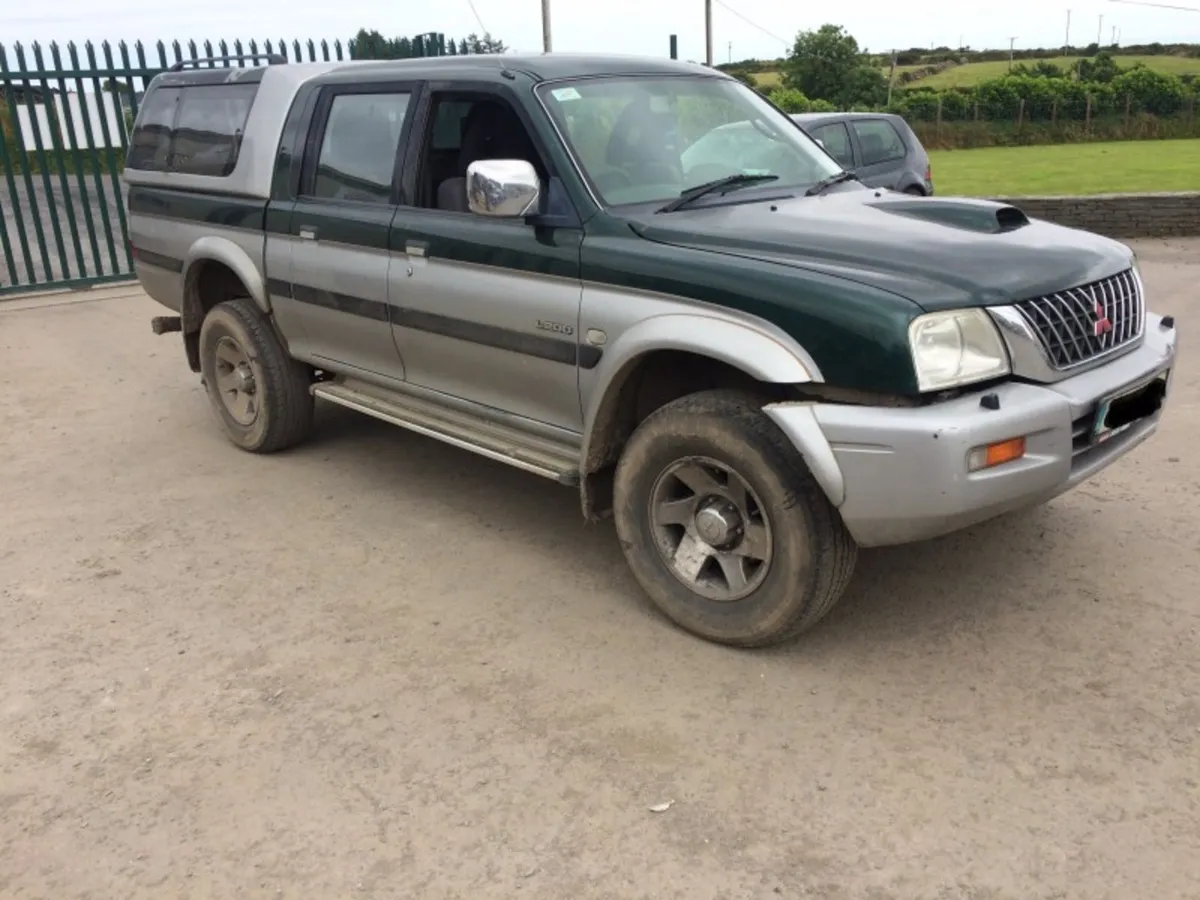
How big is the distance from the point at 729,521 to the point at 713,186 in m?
1.33

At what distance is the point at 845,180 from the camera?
4539 mm

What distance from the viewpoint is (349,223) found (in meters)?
4.73

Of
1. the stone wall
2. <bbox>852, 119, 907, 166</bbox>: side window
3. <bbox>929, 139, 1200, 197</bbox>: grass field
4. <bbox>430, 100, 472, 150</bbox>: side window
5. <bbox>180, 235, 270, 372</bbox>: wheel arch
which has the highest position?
<bbox>430, 100, 472, 150</bbox>: side window

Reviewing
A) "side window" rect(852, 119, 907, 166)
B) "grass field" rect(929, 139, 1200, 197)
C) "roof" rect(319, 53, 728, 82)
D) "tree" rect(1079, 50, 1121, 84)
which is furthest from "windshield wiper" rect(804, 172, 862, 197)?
"tree" rect(1079, 50, 1121, 84)

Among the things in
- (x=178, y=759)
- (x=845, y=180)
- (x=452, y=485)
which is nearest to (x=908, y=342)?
(x=845, y=180)

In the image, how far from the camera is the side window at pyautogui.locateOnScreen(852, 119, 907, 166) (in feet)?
38.5

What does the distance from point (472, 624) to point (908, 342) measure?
1870mm

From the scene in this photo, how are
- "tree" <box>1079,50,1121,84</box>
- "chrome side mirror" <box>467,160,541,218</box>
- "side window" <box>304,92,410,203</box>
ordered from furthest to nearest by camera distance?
"tree" <box>1079,50,1121,84</box>, "side window" <box>304,92,410,203</box>, "chrome side mirror" <box>467,160,541,218</box>

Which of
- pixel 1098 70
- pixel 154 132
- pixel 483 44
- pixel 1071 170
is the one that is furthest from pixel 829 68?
pixel 154 132

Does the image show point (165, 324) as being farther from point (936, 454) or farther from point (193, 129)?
point (936, 454)

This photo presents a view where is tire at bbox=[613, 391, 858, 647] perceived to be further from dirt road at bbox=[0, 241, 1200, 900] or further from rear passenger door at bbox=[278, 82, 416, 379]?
rear passenger door at bbox=[278, 82, 416, 379]

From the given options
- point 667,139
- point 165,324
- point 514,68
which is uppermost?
point 514,68

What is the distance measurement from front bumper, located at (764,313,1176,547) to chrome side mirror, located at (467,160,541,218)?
119 cm

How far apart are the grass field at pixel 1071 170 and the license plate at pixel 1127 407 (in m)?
10.8
